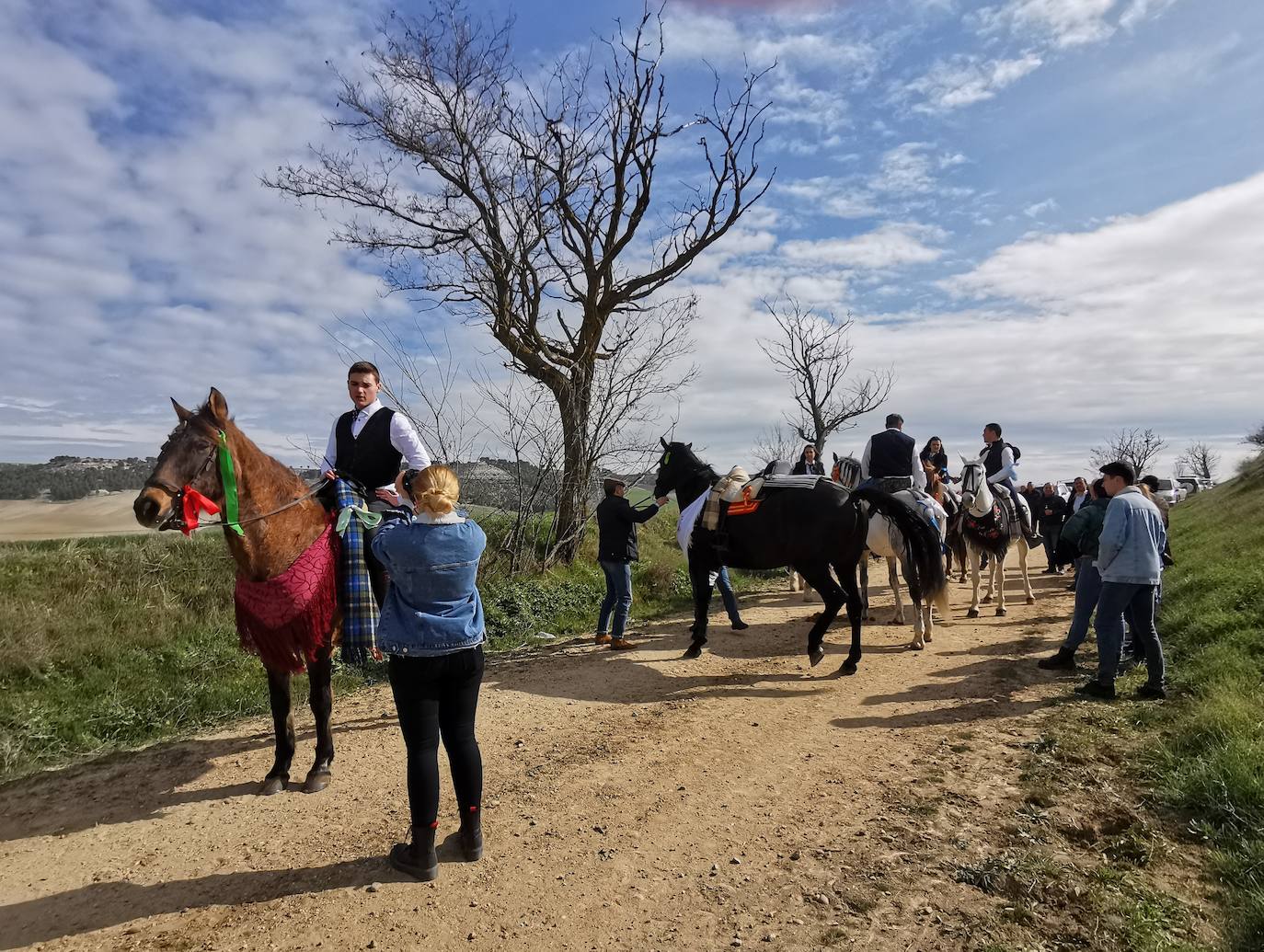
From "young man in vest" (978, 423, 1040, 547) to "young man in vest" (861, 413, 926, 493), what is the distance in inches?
109

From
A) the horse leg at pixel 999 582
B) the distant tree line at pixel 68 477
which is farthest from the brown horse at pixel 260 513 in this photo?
the distant tree line at pixel 68 477

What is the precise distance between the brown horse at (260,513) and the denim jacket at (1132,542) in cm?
636

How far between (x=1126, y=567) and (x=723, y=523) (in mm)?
3666

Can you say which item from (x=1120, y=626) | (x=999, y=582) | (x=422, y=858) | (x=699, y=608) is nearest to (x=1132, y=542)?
(x=1120, y=626)

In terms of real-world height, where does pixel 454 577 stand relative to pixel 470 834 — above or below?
above

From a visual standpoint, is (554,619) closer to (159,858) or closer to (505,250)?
(159,858)

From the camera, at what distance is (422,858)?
3395mm

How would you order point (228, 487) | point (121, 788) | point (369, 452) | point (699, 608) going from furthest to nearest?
point (699, 608) < point (369, 452) < point (121, 788) < point (228, 487)

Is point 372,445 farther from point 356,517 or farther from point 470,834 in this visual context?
point 470,834

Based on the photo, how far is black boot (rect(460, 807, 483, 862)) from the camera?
3553 mm

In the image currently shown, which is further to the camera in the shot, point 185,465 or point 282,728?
point 282,728

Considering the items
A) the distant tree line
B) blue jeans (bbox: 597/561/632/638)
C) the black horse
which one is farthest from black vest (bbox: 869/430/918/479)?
the distant tree line

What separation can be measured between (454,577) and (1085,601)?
6528mm

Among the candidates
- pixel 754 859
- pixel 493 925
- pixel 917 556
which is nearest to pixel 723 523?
pixel 917 556
